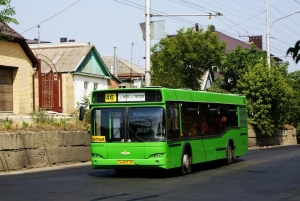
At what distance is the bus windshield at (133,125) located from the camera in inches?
→ 699

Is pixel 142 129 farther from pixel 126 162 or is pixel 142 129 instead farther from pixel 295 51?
pixel 295 51

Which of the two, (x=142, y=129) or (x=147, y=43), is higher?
(x=147, y=43)

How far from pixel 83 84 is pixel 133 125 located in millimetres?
27208

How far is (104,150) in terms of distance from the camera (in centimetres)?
1812

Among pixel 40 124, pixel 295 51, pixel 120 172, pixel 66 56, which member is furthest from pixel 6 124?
pixel 66 56

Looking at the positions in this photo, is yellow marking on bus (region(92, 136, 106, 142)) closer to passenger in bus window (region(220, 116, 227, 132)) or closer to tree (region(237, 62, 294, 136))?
passenger in bus window (region(220, 116, 227, 132))

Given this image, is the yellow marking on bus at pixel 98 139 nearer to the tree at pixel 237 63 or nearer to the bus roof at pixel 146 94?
the bus roof at pixel 146 94

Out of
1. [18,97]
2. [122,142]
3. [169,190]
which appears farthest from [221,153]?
[18,97]

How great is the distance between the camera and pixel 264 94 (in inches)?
2130

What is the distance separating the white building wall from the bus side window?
24.6 meters

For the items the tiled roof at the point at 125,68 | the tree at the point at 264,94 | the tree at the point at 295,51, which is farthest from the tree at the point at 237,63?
the tree at the point at 295,51

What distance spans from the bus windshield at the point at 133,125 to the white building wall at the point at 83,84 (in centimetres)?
2475

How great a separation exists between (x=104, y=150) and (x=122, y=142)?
Result: 579 millimetres

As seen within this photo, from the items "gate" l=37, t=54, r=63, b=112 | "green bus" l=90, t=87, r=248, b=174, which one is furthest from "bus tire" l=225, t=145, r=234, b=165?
"gate" l=37, t=54, r=63, b=112
